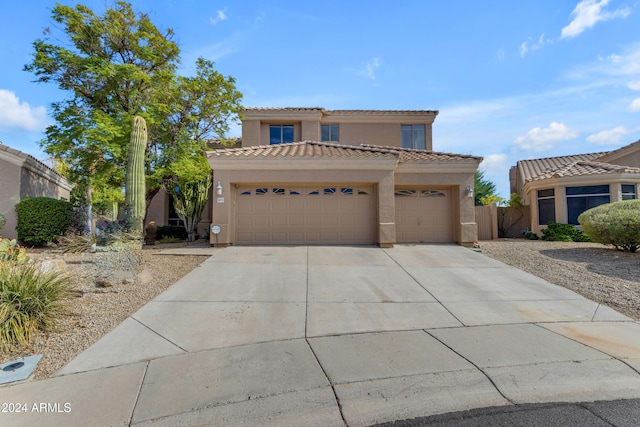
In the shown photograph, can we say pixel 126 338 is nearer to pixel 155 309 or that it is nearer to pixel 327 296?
pixel 155 309

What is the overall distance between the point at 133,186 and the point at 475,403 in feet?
34.5

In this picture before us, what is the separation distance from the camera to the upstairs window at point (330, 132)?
21.0m

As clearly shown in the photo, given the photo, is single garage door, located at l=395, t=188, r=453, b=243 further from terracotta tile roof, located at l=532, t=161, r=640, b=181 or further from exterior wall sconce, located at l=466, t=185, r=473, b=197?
terracotta tile roof, located at l=532, t=161, r=640, b=181

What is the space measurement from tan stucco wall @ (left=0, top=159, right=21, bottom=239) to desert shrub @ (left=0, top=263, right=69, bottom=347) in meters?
10.7

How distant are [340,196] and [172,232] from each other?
33.7 feet

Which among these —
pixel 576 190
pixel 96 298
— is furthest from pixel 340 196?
pixel 576 190

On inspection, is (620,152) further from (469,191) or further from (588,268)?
(588,268)

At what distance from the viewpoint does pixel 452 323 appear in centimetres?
592

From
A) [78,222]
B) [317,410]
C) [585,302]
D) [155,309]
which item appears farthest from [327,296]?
[78,222]

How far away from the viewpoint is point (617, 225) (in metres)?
11.4

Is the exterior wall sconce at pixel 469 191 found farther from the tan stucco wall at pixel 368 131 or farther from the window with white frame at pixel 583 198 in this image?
the tan stucco wall at pixel 368 131

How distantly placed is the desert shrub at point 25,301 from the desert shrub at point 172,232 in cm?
1279

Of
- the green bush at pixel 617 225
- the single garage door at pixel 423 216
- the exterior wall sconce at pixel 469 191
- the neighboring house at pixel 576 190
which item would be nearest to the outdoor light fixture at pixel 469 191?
the exterior wall sconce at pixel 469 191

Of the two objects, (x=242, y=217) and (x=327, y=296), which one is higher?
(x=242, y=217)
